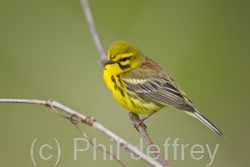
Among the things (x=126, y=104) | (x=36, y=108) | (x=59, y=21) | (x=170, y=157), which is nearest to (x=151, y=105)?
(x=126, y=104)

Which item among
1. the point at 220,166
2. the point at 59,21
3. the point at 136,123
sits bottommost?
the point at 220,166

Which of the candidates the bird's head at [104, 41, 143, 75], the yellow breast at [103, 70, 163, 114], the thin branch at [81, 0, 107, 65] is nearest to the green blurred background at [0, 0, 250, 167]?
the yellow breast at [103, 70, 163, 114]

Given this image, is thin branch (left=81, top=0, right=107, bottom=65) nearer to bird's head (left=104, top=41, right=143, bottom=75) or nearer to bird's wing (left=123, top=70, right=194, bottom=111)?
bird's head (left=104, top=41, right=143, bottom=75)

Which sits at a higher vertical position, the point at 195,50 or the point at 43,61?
the point at 43,61

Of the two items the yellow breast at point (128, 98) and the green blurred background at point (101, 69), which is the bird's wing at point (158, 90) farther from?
the green blurred background at point (101, 69)

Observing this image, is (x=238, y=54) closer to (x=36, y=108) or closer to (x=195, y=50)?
(x=195, y=50)

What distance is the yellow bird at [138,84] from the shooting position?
3828mm

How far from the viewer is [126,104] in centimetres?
389

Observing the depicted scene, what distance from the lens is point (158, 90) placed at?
4.04m

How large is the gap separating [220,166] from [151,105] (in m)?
1.33

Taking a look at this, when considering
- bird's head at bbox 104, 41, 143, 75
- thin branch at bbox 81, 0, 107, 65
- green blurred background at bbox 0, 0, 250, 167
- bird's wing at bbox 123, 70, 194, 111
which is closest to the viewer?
thin branch at bbox 81, 0, 107, 65

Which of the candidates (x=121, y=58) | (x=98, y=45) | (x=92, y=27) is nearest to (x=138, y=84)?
(x=121, y=58)

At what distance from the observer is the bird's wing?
3.89 metres

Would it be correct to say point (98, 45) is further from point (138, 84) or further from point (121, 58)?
point (138, 84)
